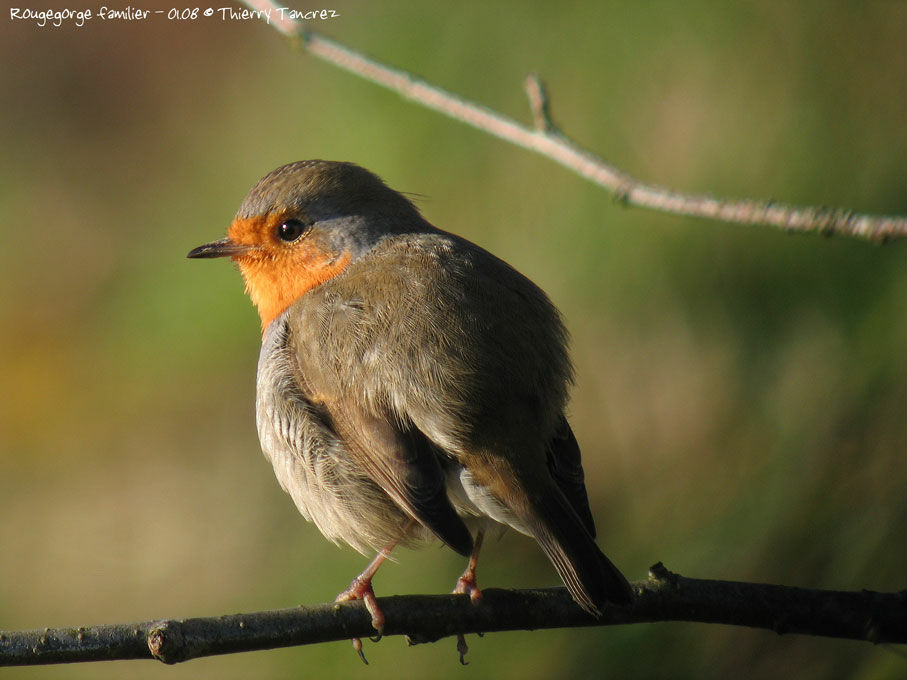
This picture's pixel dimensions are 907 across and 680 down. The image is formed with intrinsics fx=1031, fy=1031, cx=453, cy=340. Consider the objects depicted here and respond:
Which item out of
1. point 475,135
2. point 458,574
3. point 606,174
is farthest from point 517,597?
point 475,135

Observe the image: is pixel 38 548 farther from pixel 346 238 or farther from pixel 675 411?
pixel 675 411

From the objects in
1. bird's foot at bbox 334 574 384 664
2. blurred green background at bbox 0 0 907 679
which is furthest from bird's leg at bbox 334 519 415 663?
blurred green background at bbox 0 0 907 679

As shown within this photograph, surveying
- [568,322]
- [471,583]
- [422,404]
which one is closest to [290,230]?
[422,404]

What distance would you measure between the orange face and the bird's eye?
0.01 meters

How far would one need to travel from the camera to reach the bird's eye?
3428 millimetres

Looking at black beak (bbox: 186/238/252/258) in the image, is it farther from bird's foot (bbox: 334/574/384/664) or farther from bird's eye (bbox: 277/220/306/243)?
bird's foot (bbox: 334/574/384/664)

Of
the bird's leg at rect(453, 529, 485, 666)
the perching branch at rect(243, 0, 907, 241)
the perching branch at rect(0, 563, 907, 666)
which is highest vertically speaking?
the perching branch at rect(243, 0, 907, 241)

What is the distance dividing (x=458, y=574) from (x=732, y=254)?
58.9 inches

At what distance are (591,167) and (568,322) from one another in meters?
1.86

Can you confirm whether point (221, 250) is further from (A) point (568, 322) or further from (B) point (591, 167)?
(B) point (591, 167)

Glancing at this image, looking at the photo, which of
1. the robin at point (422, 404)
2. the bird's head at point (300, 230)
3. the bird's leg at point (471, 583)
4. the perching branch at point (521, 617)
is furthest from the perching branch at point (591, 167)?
the bird's leg at point (471, 583)

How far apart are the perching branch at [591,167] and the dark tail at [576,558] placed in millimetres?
799

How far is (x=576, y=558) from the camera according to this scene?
2350 millimetres

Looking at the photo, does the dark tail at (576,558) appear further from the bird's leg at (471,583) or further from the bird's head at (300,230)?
the bird's head at (300,230)
